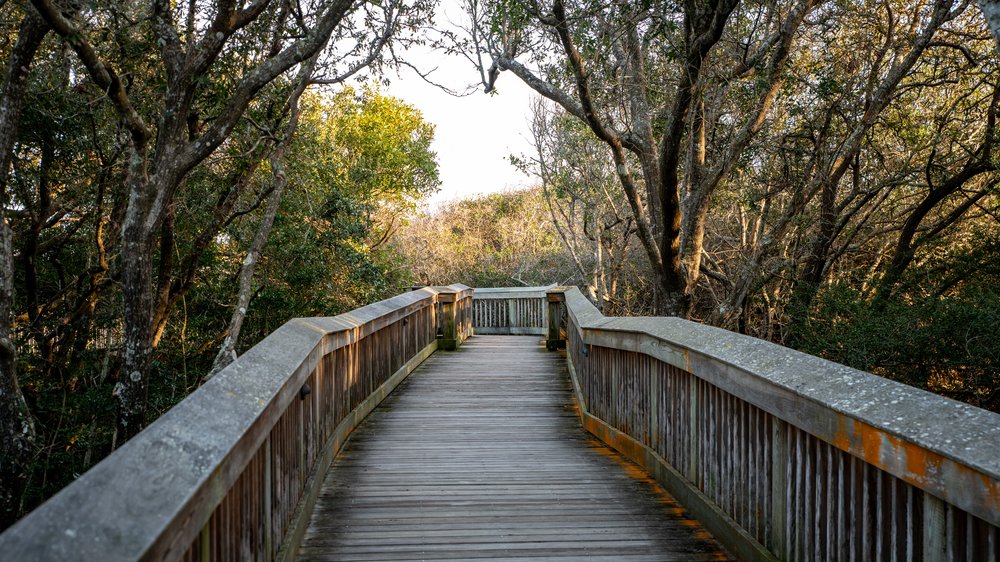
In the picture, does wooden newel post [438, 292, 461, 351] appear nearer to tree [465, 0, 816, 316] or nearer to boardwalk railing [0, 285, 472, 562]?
tree [465, 0, 816, 316]

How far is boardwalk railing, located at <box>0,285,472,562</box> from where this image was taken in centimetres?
133

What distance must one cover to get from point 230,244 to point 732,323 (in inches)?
413

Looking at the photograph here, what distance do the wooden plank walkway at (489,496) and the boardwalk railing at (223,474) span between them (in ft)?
0.98

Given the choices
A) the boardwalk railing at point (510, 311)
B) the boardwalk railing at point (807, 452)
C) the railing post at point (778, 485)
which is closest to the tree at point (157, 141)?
the boardwalk railing at point (807, 452)

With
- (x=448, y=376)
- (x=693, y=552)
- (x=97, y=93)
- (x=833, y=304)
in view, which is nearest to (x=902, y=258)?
(x=833, y=304)

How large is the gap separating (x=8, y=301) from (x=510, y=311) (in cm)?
1115

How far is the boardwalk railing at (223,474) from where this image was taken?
133cm

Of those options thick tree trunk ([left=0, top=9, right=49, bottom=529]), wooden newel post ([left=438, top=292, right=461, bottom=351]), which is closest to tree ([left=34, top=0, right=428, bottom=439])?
thick tree trunk ([left=0, top=9, right=49, bottom=529])

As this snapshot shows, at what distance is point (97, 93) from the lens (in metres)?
10.4

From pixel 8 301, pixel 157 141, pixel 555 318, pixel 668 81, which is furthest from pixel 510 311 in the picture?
pixel 8 301

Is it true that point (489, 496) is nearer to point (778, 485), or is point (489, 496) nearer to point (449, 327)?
point (778, 485)

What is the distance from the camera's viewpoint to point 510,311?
698 inches

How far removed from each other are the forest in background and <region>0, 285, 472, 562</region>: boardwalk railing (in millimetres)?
4914

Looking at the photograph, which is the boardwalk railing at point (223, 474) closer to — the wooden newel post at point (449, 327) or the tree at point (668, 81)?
the tree at point (668, 81)
